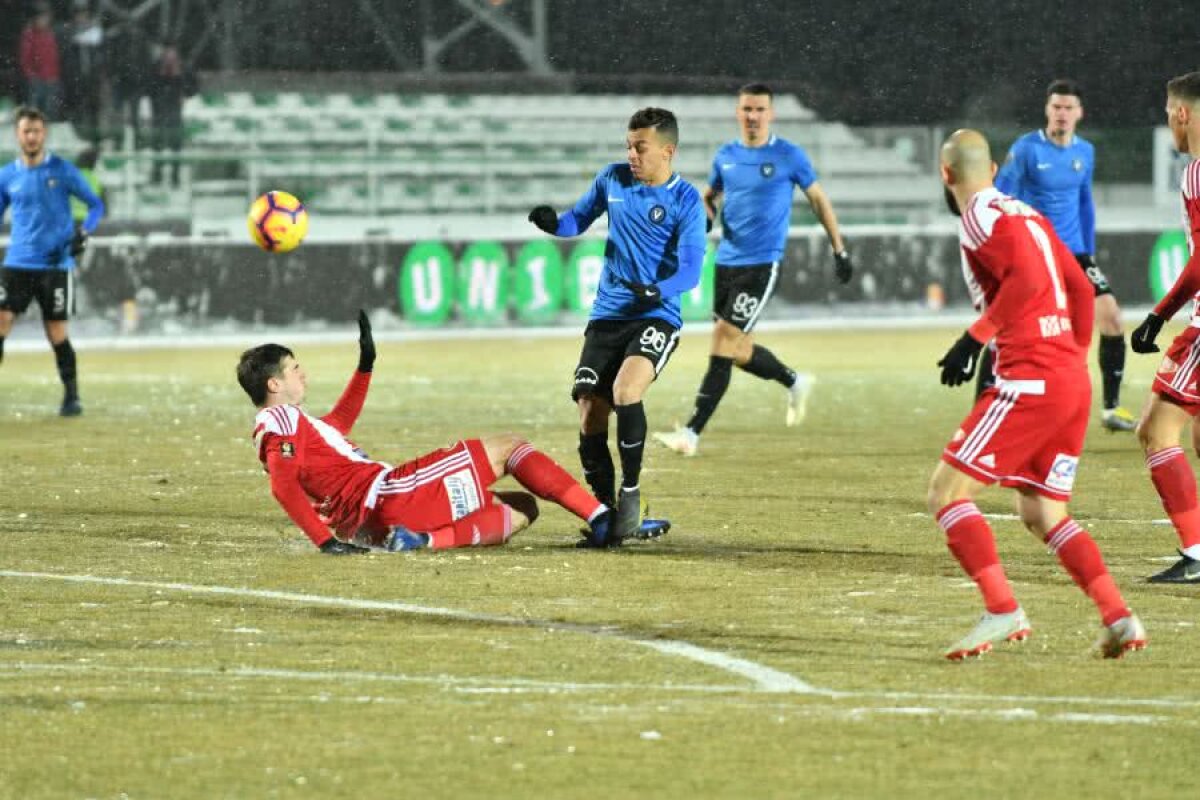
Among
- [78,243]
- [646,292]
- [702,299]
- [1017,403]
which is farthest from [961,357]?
[702,299]

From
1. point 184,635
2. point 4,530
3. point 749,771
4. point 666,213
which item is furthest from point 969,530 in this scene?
point 4,530

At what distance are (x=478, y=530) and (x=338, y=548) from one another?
2.18 ft

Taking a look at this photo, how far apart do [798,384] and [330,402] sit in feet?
12.8

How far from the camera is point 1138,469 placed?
1225cm

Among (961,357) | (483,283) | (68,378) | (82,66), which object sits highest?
(82,66)

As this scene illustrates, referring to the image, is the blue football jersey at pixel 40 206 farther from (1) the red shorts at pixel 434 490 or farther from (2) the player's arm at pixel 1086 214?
(1) the red shorts at pixel 434 490

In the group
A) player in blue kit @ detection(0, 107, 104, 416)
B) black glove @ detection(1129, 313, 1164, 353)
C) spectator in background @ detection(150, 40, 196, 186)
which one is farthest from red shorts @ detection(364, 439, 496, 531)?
spectator in background @ detection(150, 40, 196, 186)

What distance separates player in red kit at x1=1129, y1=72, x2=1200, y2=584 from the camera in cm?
818

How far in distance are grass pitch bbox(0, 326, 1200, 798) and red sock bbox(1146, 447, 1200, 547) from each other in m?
0.31

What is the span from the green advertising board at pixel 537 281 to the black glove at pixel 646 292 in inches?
570

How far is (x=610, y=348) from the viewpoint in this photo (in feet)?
31.6

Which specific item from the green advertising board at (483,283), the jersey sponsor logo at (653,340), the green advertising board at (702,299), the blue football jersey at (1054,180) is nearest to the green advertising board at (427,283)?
the green advertising board at (483,283)

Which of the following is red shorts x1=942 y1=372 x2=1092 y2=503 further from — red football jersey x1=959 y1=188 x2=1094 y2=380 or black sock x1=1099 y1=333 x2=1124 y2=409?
black sock x1=1099 y1=333 x2=1124 y2=409

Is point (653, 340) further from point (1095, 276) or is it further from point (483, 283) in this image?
point (483, 283)
